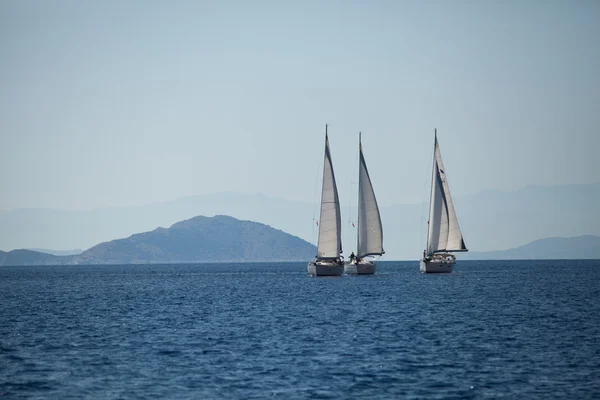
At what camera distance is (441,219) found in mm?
132000

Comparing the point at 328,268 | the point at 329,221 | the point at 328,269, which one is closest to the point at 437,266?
the point at 328,269

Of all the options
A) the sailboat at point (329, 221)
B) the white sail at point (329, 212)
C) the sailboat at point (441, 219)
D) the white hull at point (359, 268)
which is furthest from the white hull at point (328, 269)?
the sailboat at point (441, 219)

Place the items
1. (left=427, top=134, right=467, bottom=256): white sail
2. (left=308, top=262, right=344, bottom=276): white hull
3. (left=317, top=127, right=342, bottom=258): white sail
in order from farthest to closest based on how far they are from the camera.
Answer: (left=427, top=134, right=467, bottom=256): white sail, (left=308, top=262, right=344, bottom=276): white hull, (left=317, top=127, right=342, bottom=258): white sail

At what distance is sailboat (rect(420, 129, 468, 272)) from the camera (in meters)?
132

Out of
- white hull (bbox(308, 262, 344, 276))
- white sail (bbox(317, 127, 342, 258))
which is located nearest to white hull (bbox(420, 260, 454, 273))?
white hull (bbox(308, 262, 344, 276))

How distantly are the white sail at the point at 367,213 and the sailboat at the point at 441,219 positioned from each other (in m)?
11.2

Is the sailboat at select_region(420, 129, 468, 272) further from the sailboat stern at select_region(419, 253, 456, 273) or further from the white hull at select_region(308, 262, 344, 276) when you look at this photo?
the white hull at select_region(308, 262, 344, 276)

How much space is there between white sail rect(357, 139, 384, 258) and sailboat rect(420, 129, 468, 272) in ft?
36.7

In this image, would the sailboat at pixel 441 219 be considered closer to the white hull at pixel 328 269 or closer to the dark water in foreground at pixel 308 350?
the white hull at pixel 328 269

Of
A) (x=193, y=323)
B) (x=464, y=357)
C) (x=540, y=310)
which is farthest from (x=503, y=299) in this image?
(x=464, y=357)

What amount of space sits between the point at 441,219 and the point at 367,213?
14.8m

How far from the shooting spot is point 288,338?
50844 mm

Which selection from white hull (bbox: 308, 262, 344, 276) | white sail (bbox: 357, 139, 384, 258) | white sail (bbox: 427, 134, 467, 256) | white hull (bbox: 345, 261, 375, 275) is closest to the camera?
white hull (bbox: 308, 262, 344, 276)

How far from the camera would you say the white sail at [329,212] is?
11531 cm
